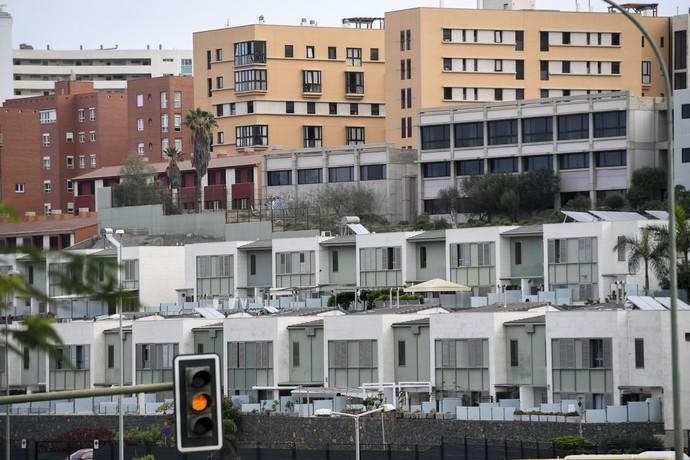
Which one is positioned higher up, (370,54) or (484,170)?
(370,54)

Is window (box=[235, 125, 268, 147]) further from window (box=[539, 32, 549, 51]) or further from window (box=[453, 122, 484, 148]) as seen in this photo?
window (box=[453, 122, 484, 148])

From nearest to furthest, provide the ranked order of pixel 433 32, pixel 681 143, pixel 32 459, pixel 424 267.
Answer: pixel 32 459 → pixel 424 267 → pixel 681 143 → pixel 433 32

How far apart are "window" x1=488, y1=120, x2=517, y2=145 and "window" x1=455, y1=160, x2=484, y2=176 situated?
1675 millimetres

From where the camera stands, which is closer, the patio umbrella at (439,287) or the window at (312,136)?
the patio umbrella at (439,287)

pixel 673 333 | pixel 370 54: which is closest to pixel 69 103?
pixel 370 54

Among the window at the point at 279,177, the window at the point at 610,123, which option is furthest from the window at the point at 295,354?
the window at the point at 279,177

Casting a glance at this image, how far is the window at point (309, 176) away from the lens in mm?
127125

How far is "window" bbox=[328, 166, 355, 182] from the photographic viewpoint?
412ft

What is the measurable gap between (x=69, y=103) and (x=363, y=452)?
113 m

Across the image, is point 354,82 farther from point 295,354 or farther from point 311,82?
point 295,354

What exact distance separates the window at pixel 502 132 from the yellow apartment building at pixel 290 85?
27674 mm

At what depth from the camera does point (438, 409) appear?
7112 cm

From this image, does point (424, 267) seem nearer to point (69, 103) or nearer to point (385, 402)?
point (385, 402)

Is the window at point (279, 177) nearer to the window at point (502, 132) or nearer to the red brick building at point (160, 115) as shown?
the window at point (502, 132)
